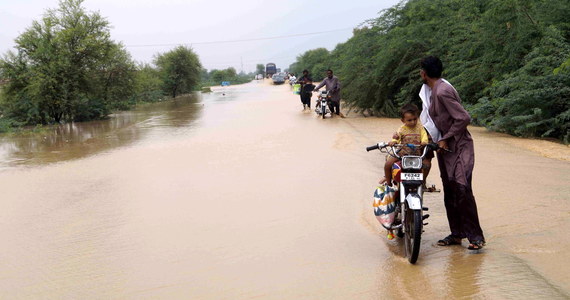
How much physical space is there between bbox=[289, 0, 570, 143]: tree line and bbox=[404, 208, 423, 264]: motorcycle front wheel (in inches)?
265

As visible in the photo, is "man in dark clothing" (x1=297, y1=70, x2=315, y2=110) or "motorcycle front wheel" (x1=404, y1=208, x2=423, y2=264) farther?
"man in dark clothing" (x1=297, y1=70, x2=315, y2=110)

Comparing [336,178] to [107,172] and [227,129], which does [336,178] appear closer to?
[107,172]

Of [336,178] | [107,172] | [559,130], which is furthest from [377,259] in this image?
[559,130]

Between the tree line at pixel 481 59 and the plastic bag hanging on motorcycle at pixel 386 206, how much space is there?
257 inches

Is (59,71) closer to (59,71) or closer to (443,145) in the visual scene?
(59,71)

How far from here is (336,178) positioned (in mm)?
8414

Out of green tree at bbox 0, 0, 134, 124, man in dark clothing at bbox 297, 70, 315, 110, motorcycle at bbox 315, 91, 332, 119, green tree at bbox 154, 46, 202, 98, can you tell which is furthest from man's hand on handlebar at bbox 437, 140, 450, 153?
green tree at bbox 154, 46, 202, 98

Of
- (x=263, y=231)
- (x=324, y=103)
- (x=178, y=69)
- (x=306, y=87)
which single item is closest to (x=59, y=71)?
(x=306, y=87)

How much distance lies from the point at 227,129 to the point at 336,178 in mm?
9088

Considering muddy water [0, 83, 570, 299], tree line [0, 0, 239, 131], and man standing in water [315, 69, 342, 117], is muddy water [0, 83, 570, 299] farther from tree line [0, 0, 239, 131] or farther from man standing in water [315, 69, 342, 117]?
tree line [0, 0, 239, 131]

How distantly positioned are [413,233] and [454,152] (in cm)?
88

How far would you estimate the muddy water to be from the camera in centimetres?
429

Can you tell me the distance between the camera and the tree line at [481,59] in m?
10.8

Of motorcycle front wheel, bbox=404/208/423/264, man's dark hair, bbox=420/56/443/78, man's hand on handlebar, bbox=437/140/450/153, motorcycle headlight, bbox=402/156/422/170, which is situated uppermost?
man's dark hair, bbox=420/56/443/78
